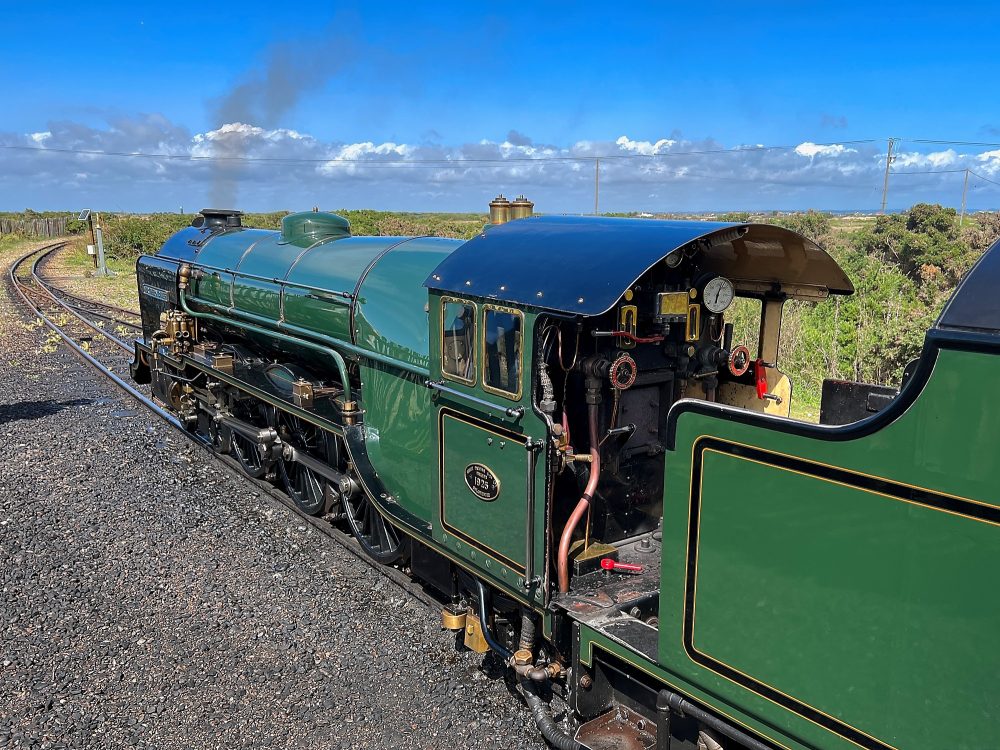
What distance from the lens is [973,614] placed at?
2.19m

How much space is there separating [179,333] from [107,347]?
6.75m

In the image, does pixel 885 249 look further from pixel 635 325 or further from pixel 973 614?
pixel 973 614

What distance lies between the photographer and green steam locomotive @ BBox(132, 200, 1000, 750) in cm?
227

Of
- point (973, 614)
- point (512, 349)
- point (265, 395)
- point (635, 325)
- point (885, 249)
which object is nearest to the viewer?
point (973, 614)

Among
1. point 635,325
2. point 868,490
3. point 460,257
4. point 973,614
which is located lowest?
point 973,614

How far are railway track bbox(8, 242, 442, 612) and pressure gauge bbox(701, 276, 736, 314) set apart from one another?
279 cm

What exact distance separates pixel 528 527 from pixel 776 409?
78.4 inches

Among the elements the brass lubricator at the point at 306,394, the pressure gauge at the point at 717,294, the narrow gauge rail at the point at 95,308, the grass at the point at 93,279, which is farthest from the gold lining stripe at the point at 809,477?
the grass at the point at 93,279

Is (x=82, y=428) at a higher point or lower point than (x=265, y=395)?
lower

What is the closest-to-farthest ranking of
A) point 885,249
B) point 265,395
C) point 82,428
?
1. point 265,395
2. point 82,428
3. point 885,249

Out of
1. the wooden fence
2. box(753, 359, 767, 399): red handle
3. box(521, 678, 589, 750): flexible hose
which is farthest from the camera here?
the wooden fence

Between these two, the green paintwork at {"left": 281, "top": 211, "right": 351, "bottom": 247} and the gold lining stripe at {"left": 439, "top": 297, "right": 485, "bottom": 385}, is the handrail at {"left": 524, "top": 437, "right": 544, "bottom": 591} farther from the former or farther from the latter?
the green paintwork at {"left": 281, "top": 211, "right": 351, "bottom": 247}

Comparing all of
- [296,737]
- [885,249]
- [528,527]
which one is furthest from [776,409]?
[885,249]

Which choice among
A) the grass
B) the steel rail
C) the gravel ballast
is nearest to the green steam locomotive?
the gravel ballast
